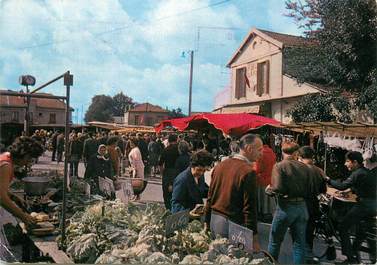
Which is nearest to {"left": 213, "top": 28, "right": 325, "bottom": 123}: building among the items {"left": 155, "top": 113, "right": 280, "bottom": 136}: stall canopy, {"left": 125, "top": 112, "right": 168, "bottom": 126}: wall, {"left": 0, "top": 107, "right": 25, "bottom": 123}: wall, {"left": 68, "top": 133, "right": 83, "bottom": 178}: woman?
{"left": 155, "top": 113, "right": 280, "bottom": 136}: stall canopy

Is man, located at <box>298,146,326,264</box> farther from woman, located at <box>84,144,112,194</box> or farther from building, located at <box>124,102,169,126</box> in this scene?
building, located at <box>124,102,169,126</box>

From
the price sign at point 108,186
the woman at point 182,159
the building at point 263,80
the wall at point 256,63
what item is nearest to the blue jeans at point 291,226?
the price sign at point 108,186

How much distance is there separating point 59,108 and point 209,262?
132 ft

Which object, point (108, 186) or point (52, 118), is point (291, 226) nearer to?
point (108, 186)

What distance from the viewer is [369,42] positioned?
10555 mm

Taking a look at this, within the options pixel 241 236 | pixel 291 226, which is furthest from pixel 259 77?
pixel 241 236

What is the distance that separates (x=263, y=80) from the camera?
19.8 m

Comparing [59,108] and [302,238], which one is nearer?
[302,238]

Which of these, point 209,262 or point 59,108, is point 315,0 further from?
point 59,108

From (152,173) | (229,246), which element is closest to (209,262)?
(229,246)

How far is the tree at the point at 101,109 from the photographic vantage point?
54.4 metres

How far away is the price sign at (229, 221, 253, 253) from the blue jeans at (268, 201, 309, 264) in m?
1.12

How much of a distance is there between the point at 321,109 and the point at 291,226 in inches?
379

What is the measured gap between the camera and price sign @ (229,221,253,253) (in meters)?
3.44
